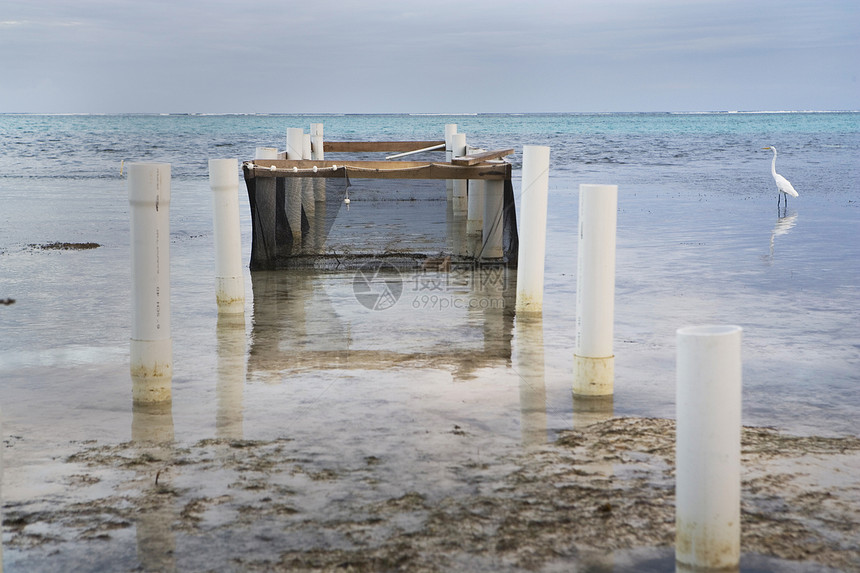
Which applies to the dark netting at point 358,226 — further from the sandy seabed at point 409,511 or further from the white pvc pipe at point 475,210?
the sandy seabed at point 409,511

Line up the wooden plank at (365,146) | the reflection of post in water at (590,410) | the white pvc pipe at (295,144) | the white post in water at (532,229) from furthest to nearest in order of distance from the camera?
1. the wooden plank at (365,146)
2. the white pvc pipe at (295,144)
3. the white post in water at (532,229)
4. the reflection of post in water at (590,410)

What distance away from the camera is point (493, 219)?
468 inches

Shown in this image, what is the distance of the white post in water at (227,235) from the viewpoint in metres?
8.84

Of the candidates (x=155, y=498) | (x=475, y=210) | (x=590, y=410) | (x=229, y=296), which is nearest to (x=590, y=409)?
(x=590, y=410)

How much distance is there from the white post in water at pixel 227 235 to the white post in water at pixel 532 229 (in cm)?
279

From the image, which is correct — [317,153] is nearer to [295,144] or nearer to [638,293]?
[295,144]

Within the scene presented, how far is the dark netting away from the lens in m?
11.8

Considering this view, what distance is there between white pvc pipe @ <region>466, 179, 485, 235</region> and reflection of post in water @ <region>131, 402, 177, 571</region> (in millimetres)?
9312

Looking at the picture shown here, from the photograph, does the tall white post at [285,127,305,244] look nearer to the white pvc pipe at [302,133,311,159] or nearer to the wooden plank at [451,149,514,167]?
the white pvc pipe at [302,133,311,159]

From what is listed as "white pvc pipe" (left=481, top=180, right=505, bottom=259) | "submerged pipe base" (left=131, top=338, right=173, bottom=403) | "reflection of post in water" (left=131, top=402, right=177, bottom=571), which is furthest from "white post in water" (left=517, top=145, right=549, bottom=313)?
"reflection of post in water" (left=131, top=402, right=177, bottom=571)

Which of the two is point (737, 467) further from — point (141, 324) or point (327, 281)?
point (327, 281)

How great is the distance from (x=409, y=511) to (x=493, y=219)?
7848 millimetres

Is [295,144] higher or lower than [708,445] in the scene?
higher

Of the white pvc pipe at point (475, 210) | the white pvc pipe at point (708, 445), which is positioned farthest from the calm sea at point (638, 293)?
the white pvc pipe at point (708, 445)
